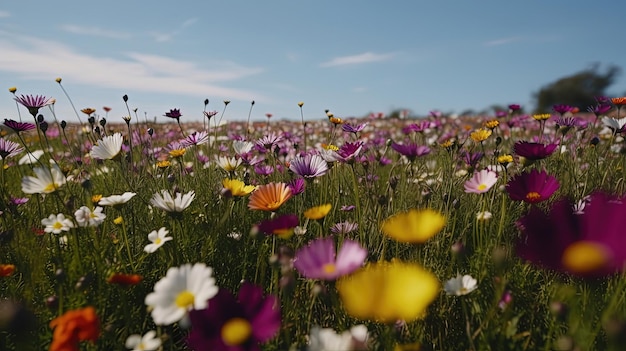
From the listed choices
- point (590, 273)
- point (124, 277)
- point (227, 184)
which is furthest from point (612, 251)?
point (227, 184)

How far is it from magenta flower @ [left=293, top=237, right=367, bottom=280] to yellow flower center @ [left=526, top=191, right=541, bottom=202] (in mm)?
654

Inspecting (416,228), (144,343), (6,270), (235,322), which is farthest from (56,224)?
(416,228)

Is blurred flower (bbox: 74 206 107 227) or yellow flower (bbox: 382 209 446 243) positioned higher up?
yellow flower (bbox: 382 209 446 243)

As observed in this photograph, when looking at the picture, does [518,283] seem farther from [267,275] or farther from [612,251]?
[267,275]

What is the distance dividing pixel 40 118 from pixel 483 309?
193 cm

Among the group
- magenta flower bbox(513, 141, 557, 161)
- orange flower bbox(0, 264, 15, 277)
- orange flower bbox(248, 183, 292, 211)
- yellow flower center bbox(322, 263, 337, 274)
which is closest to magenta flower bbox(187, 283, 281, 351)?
yellow flower center bbox(322, 263, 337, 274)

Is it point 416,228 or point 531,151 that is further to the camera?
point 531,151

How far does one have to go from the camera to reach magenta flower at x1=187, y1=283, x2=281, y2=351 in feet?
2.38

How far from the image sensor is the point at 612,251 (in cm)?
69

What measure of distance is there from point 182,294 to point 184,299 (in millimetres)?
18

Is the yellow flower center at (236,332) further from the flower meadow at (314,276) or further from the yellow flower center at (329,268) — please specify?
the yellow flower center at (329,268)

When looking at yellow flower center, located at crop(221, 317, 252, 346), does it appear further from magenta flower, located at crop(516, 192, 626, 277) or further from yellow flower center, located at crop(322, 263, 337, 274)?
magenta flower, located at crop(516, 192, 626, 277)

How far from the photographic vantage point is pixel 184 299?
84 centimetres

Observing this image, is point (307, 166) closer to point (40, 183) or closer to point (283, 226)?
point (283, 226)
